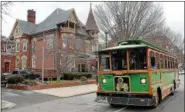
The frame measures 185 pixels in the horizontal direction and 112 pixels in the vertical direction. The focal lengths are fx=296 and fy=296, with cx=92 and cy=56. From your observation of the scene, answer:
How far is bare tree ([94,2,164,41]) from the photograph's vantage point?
38000mm

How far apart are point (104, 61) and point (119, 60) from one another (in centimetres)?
94

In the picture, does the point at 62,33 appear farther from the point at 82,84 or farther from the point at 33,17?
the point at 82,84

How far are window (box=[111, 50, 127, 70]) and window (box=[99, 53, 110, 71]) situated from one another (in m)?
0.30

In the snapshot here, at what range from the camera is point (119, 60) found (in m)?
14.1

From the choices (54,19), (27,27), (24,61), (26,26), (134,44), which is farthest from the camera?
(27,27)

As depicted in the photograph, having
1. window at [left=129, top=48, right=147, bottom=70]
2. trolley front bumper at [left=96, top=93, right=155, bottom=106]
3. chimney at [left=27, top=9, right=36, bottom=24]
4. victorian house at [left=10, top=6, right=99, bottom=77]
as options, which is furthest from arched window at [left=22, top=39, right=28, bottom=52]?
window at [left=129, top=48, right=147, bottom=70]

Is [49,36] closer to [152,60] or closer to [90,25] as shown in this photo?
[90,25]

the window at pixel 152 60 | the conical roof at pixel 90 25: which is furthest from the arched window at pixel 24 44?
the window at pixel 152 60

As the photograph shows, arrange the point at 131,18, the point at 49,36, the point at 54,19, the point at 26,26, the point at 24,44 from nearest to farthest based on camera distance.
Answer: the point at 131,18
the point at 49,36
the point at 54,19
the point at 24,44
the point at 26,26

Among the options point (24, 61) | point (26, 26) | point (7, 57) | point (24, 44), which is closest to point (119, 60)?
point (7, 57)

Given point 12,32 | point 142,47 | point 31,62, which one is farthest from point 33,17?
point 142,47

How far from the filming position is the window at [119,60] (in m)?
13.8

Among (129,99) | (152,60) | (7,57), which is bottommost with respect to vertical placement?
(129,99)

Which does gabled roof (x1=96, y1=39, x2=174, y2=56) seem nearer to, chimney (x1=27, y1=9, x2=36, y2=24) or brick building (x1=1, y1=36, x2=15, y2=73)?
brick building (x1=1, y1=36, x2=15, y2=73)
